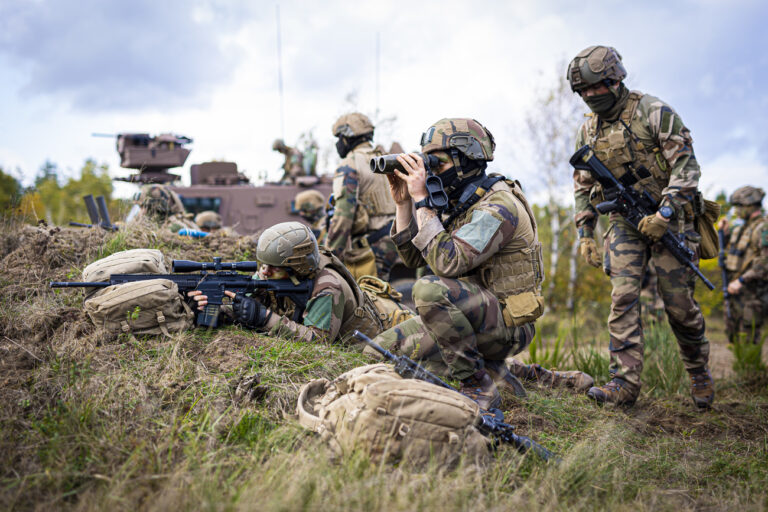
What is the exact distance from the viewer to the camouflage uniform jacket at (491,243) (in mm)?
3359

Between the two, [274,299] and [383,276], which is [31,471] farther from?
[383,276]

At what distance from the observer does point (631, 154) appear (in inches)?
173

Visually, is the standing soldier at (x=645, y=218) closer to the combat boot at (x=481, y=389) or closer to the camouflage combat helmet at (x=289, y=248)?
the combat boot at (x=481, y=389)

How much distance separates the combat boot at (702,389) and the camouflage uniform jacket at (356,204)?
300cm

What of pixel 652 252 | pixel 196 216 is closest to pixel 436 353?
pixel 652 252

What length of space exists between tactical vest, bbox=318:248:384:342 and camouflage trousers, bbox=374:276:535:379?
0.56 m

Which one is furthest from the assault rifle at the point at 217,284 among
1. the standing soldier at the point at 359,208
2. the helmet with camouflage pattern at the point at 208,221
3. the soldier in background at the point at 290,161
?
the soldier in background at the point at 290,161

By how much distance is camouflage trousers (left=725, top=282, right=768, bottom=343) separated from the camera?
27.2 feet

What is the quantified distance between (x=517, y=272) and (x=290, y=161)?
20.7ft

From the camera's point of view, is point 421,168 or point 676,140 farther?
point 676,140

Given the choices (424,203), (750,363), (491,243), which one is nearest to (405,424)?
(491,243)

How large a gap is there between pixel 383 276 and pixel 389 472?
147 inches

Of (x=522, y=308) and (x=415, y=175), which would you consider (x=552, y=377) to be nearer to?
(x=522, y=308)

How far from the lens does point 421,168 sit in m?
3.48
